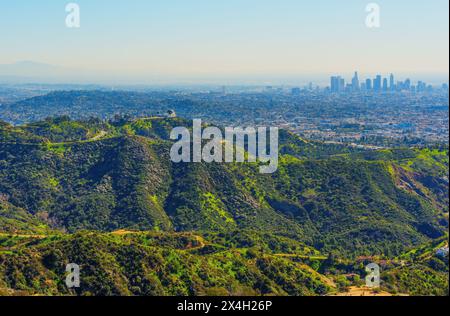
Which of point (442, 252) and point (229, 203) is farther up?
point (442, 252)

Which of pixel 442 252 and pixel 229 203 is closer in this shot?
pixel 442 252

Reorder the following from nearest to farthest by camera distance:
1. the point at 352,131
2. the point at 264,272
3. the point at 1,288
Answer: the point at 1,288, the point at 264,272, the point at 352,131

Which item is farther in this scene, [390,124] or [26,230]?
[390,124]

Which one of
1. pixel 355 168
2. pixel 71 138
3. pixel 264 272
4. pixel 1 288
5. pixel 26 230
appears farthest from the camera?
pixel 71 138

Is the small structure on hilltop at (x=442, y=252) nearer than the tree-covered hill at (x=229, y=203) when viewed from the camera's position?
No

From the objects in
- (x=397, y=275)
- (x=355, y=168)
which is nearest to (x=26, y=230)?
(x=397, y=275)

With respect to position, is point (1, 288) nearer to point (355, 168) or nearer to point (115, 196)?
point (115, 196)

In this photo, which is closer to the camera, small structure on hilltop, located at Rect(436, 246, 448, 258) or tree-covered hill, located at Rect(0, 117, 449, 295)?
tree-covered hill, located at Rect(0, 117, 449, 295)
